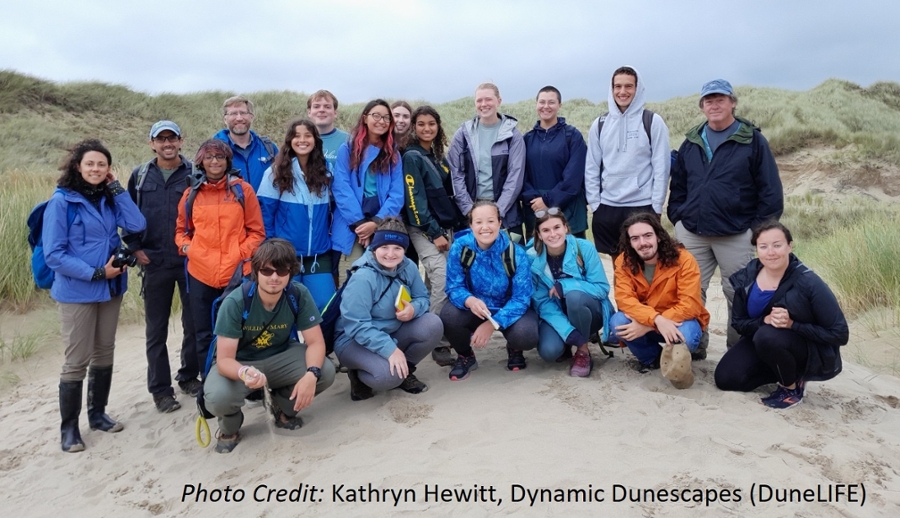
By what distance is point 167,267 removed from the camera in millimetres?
4574

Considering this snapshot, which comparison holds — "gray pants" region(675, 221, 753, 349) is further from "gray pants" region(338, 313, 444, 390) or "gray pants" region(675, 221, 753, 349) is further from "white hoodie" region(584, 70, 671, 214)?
"gray pants" region(338, 313, 444, 390)

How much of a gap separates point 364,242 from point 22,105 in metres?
18.8

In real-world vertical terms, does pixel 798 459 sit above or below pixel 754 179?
below

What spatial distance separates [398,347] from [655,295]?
199 cm

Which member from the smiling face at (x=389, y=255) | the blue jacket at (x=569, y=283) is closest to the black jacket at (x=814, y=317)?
the blue jacket at (x=569, y=283)

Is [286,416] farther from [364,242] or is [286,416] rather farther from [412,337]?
[364,242]

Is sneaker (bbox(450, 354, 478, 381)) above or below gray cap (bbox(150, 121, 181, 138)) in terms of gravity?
below

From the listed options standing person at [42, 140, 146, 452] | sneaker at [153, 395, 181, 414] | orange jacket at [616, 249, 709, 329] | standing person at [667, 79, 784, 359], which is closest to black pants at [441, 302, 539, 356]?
orange jacket at [616, 249, 709, 329]

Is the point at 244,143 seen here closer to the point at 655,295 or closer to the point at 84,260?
the point at 84,260

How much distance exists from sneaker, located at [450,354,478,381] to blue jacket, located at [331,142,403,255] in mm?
1279

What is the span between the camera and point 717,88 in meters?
4.61

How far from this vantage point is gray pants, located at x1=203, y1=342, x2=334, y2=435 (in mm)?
3783

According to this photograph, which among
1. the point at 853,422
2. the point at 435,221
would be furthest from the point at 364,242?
the point at 853,422

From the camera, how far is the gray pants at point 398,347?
426 cm
